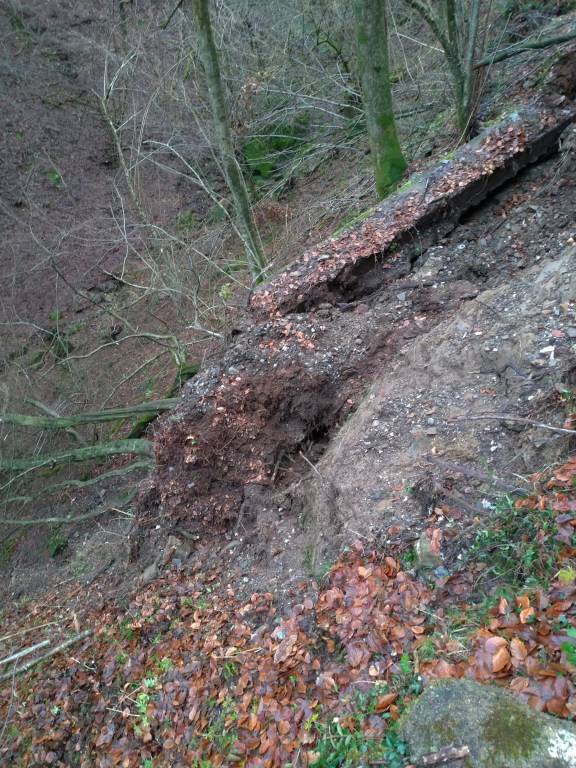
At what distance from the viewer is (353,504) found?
13.5 ft

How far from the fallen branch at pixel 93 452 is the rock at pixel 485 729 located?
5.13 meters

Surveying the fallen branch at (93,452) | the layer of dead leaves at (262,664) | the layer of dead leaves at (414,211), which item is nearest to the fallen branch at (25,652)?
the layer of dead leaves at (262,664)

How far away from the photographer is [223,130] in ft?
26.8

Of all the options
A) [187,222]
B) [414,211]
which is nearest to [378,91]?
[414,211]

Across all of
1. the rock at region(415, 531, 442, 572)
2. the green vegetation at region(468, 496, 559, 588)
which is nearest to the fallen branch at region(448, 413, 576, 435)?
the green vegetation at region(468, 496, 559, 588)

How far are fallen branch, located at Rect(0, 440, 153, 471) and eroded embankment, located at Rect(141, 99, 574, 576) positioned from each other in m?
1.53

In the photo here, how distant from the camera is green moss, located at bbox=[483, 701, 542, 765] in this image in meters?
2.05

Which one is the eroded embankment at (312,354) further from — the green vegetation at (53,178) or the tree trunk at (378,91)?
the green vegetation at (53,178)

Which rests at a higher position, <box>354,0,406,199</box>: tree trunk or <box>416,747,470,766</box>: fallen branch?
<box>354,0,406,199</box>: tree trunk

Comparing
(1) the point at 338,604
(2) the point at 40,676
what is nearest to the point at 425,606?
(1) the point at 338,604

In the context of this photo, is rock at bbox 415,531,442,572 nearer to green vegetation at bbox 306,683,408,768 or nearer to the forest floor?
the forest floor

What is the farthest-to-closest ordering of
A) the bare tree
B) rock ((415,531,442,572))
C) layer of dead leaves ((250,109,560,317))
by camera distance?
the bare tree
layer of dead leaves ((250,109,560,317))
rock ((415,531,442,572))

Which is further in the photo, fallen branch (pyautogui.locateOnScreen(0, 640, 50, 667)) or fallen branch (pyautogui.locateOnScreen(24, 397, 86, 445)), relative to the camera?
fallen branch (pyautogui.locateOnScreen(24, 397, 86, 445))

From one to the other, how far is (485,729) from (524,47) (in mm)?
7330
